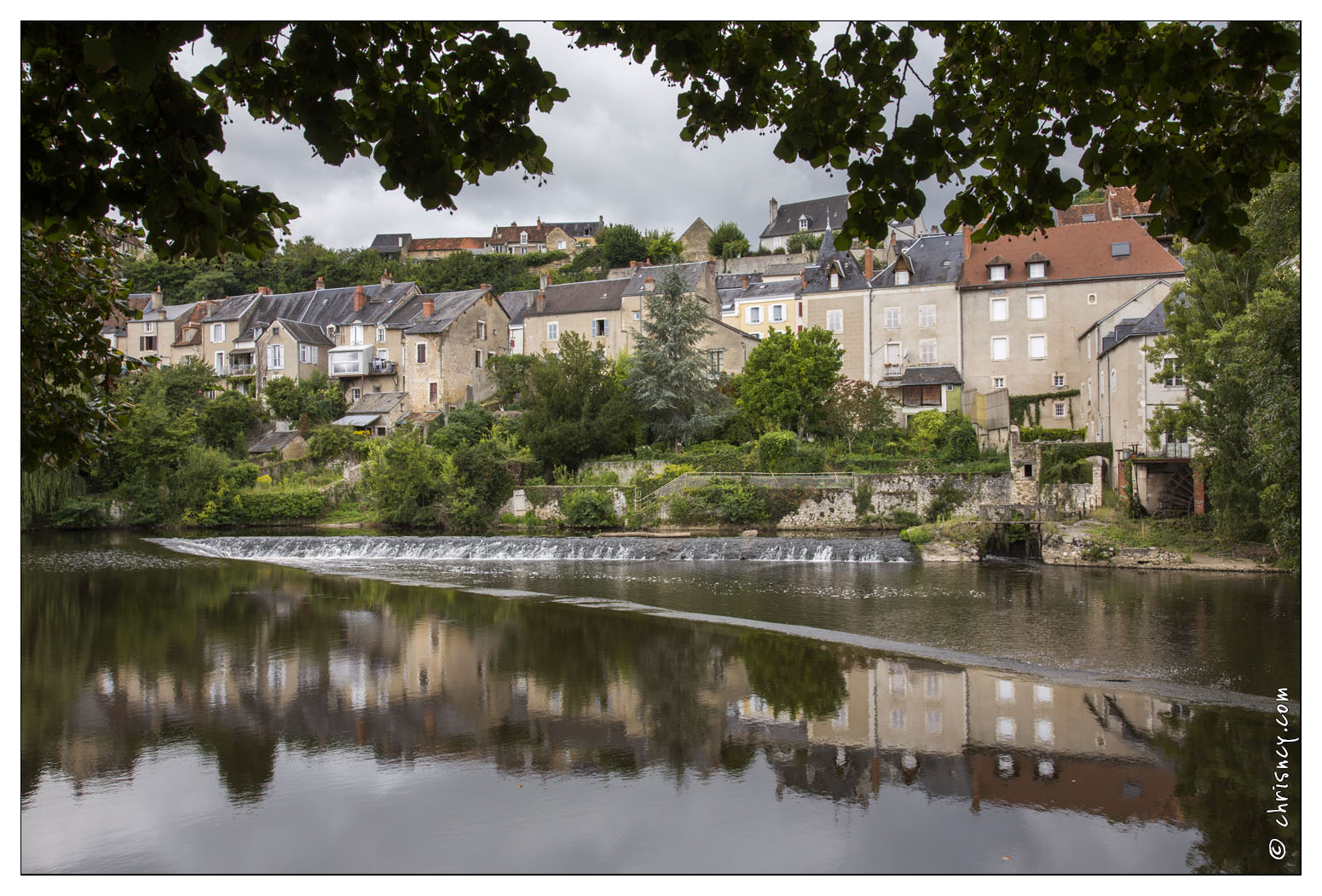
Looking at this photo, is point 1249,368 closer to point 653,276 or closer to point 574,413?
point 574,413

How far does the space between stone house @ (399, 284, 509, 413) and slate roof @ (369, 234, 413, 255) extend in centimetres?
4549

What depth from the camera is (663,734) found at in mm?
7203

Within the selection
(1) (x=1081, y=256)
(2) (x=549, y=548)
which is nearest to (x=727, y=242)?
(1) (x=1081, y=256)

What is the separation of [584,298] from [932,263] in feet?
55.0

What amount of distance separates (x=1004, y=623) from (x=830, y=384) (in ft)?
65.6

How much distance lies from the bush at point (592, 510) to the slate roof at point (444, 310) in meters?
16.8

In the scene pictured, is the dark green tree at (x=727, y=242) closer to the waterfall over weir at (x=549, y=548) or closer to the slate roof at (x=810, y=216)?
the slate roof at (x=810, y=216)

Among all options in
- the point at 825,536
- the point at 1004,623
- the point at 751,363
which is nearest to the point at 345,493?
the point at 751,363

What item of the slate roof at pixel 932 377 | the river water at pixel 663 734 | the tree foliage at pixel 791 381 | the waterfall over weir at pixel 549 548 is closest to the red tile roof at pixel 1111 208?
the slate roof at pixel 932 377

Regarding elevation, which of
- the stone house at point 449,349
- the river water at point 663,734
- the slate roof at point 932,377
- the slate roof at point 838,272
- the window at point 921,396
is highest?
the slate roof at point 838,272

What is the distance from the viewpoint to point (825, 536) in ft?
86.5

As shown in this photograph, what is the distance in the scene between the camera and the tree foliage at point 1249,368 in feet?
39.9

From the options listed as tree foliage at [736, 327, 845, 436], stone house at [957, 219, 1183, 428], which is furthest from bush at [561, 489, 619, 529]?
stone house at [957, 219, 1183, 428]

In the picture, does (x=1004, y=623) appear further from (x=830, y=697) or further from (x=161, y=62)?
(x=161, y=62)
